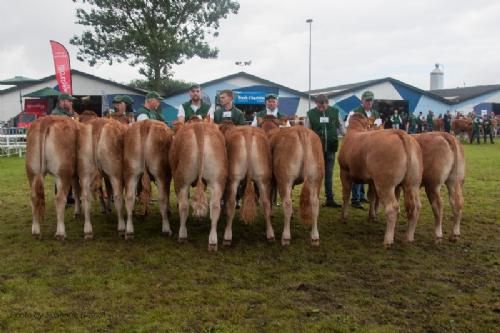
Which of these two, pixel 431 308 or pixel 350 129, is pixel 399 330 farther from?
pixel 350 129

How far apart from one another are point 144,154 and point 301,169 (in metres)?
2.18

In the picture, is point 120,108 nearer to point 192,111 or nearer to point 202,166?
point 192,111

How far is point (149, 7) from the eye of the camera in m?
35.8

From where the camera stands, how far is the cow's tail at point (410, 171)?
6.66m

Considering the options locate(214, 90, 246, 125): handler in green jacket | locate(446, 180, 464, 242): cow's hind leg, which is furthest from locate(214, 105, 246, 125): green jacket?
locate(446, 180, 464, 242): cow's hind leg

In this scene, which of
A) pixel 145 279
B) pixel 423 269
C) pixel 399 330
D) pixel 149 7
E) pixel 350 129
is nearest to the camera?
pixel 399 330

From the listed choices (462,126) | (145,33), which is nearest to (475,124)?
(462,126)

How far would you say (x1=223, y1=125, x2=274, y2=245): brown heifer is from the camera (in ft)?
21.8

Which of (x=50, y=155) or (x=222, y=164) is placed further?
(x=50, y=155)

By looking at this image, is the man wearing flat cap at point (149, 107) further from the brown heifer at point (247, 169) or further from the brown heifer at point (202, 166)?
the brown heifer at point (247, 169)

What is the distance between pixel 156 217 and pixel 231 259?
2822 mm

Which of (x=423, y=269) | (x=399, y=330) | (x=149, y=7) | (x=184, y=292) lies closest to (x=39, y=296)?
(x=184, y=292)

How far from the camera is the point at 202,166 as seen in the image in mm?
6477

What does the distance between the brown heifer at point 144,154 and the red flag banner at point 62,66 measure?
17128 millimetres
